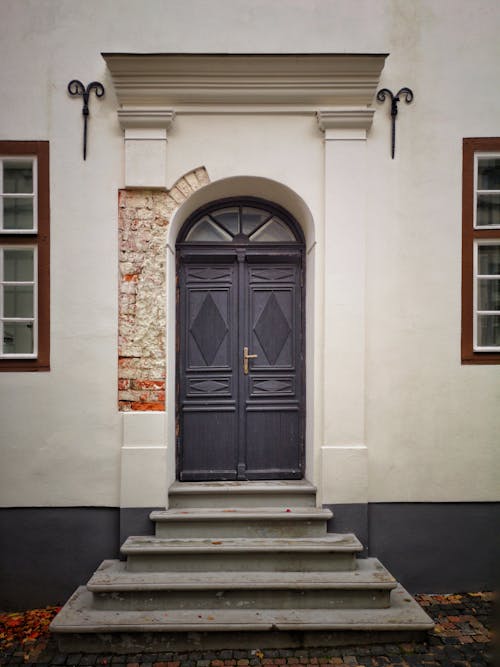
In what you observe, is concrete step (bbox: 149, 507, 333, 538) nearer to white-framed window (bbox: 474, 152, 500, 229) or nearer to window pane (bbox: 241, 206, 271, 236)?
window pane (bbox: 241, 206, 271, 236)

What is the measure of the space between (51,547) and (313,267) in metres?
3.52

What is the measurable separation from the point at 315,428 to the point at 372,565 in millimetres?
1231

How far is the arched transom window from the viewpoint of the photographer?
14.8ft

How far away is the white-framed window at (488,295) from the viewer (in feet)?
14.0

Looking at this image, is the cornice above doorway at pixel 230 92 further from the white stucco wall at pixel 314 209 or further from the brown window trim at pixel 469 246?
the brown window trim at pixel 469 246

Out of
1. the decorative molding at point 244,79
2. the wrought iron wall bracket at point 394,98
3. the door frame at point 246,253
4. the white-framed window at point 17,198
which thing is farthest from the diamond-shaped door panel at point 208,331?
the wrought iron wall bracket at point 394,98

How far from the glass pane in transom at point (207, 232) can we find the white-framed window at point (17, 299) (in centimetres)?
150

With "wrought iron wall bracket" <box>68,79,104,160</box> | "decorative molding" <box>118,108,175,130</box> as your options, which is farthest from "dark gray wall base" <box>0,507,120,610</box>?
"decorative molding" <box>118,108,175,130</box>

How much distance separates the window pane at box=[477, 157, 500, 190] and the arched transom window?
1801 mm

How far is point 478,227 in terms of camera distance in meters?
4.19

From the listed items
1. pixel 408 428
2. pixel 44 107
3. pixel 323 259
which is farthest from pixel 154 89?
pixel 408 428

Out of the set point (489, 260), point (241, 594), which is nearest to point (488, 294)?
point (489, 260)

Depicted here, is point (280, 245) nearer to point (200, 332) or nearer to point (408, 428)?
point (200, 332)

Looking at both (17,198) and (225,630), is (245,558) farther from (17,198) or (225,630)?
(17,198)
